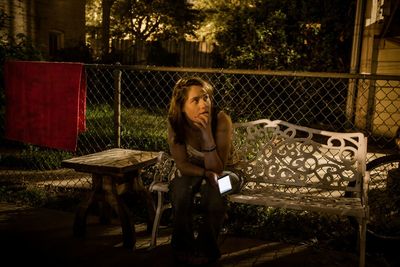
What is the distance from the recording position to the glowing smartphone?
3.34 meters

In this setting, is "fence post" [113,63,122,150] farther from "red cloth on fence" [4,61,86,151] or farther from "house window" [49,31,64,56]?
"house window" [49,31,64,56]

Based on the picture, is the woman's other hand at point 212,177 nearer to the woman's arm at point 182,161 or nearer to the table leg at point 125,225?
the woman's arm at point 182,161

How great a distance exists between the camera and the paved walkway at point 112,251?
3447 millimetres

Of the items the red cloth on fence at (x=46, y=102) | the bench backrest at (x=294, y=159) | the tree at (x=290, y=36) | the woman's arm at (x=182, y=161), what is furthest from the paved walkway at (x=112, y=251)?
the tree at (x=290, y=36)

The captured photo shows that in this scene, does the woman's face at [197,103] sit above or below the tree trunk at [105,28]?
below

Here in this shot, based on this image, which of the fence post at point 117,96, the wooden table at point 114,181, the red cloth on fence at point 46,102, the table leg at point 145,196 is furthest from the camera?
the red cloth on fence at point 46,102

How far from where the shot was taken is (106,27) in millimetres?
18031

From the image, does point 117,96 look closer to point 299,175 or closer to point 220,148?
point 220,148

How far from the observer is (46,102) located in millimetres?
5070

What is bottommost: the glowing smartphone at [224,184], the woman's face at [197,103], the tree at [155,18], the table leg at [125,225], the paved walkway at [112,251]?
the paved walkway at [112,251]

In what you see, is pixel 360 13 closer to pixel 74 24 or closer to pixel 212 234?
pixel 212 234

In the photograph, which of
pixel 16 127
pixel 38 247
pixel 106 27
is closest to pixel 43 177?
pixel 16 127

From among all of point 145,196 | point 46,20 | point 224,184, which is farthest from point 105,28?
point 224,184

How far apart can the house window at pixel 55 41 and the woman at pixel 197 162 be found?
52.2 feet
